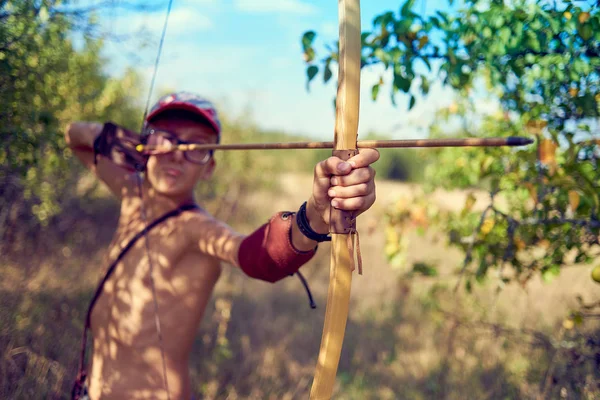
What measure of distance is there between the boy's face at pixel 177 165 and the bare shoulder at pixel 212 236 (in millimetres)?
120

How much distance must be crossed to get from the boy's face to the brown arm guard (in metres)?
0.45

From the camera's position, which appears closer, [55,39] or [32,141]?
[32,141]

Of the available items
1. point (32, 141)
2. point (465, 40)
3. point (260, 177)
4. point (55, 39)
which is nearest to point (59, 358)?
point (32, 141)

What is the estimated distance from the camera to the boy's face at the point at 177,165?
1.81m

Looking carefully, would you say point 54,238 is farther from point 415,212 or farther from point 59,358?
point 415,212

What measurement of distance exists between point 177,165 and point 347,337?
8.98 ft

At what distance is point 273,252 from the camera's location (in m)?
1.37

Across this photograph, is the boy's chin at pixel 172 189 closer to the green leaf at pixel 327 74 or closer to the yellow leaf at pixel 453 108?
the green leaf at pixel 327 74

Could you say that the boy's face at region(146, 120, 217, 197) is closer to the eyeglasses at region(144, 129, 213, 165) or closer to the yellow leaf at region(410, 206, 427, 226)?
the eyeglasses at region(144, 129, 213, 165)

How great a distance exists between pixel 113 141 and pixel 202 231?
1.87ft

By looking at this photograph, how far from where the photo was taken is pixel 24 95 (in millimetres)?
2236

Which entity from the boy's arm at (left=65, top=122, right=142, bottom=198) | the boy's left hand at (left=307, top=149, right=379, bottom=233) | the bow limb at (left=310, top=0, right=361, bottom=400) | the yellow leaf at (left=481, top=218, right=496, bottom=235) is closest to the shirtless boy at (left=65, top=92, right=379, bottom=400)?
the boy's arm at (left=65, top=122, right=142, bottom=198)

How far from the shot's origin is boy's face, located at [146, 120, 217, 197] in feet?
5.93

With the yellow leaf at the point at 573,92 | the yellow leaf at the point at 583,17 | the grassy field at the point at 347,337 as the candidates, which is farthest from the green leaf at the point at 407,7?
the grassy field at the point at 347,337
